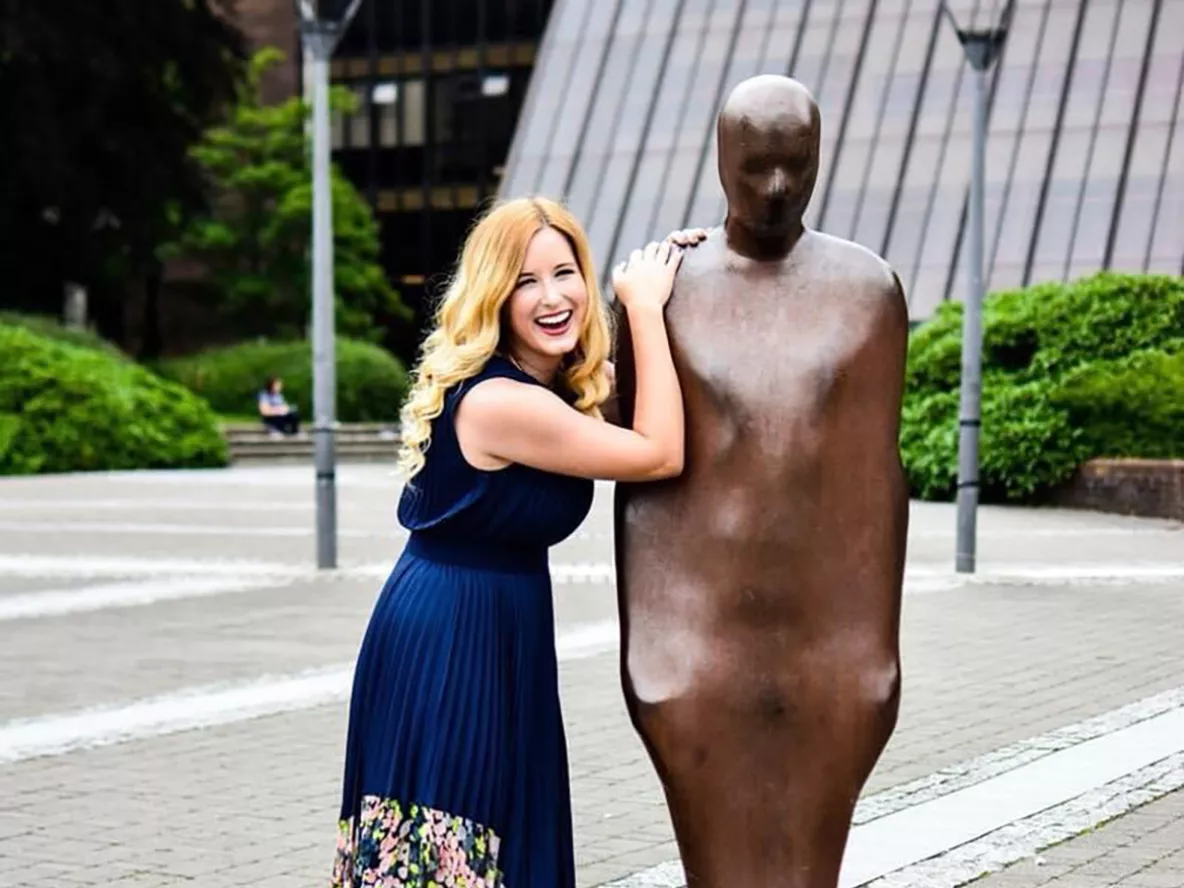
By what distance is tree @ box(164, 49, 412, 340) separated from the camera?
42562mm

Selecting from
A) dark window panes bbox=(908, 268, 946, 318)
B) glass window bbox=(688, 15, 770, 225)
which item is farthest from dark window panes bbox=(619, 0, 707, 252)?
dark window panes bbox=(908, 268, 946, 318)

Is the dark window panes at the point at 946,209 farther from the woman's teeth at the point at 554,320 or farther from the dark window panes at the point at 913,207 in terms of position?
the woman's teeth at the point at 554,320

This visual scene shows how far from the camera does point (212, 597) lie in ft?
40.5

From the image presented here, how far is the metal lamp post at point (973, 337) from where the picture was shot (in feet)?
44.6

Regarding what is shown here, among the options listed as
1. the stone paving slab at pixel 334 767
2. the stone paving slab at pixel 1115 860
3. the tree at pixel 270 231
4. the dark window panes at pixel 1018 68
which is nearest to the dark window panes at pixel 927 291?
the dark window panes at pixel 1018 68

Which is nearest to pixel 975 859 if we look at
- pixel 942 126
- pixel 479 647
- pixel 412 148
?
pixel 479 647

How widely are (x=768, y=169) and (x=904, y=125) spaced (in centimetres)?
2981

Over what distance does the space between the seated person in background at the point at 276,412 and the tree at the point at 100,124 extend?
399 cm

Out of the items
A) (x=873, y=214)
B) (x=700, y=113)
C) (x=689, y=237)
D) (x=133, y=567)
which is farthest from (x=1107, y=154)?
(x=689, y=237)

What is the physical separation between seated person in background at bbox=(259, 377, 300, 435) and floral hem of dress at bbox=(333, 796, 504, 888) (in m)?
30.8

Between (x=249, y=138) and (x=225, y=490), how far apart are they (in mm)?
21582

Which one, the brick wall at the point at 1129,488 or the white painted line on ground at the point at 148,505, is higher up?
the brick wall at the point at 1129,488

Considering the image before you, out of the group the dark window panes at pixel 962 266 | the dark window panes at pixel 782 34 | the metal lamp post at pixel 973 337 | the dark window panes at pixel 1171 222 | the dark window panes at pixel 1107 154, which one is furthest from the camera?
the dark window panes at pixel 782 34

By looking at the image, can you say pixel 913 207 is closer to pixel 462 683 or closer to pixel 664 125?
pixel 664 125
